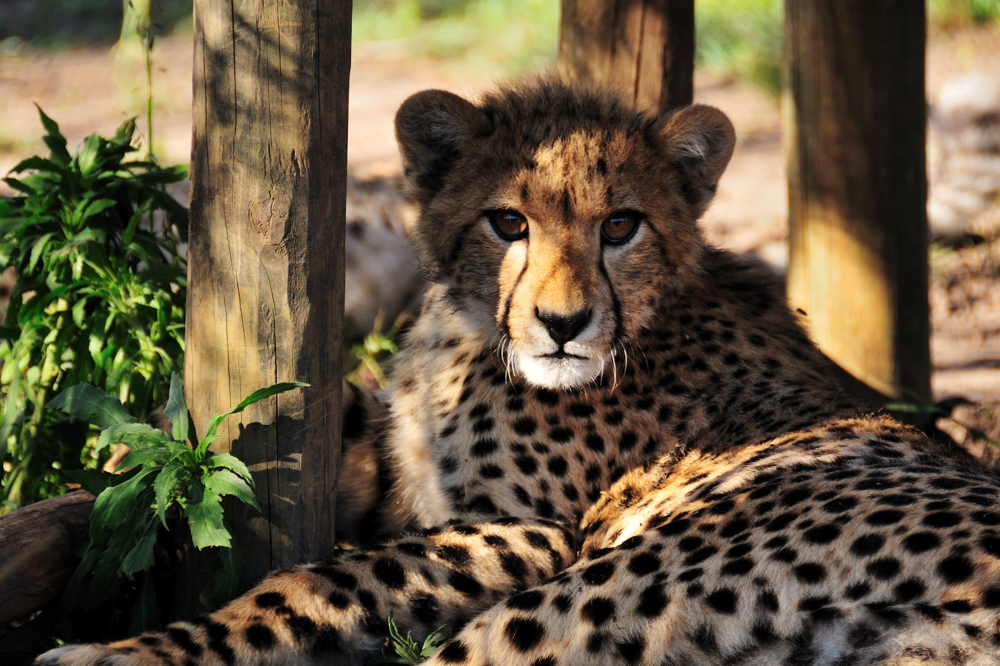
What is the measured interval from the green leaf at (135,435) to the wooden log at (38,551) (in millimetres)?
262

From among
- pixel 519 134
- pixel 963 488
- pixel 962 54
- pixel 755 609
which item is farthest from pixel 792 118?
pixel 962 54

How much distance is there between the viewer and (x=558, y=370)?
7.79 ft

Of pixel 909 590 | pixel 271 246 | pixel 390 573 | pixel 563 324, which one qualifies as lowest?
pixel 390 573

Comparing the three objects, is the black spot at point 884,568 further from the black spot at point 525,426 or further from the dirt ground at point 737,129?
the dirt ground at point 737,129

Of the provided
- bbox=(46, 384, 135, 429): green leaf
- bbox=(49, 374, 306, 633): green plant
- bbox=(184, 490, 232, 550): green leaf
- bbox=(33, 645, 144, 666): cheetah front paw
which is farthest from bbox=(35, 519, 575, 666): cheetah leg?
bbox=(46, 384, 135, 429): green leaf

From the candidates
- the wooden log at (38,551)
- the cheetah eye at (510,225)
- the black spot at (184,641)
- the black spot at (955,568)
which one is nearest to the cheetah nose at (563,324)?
the cheetah eye at (510,225)

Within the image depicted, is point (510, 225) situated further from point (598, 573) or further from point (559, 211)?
point (598, 573)

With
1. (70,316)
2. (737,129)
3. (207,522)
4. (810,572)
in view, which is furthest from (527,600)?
(737,129)

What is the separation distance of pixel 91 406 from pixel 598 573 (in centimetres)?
118

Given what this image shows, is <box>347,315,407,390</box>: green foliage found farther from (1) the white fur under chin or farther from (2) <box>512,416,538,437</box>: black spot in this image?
(1) the white fur under chin

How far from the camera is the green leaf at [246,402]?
203cm

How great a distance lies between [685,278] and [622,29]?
1085mm

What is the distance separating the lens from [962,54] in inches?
269

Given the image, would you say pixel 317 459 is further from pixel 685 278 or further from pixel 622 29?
pixel 622 29
